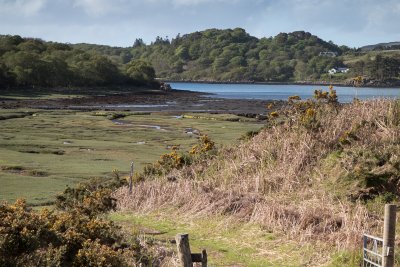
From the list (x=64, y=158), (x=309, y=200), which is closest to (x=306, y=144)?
(x=309, y=200)

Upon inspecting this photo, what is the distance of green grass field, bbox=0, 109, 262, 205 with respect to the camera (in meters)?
23.4

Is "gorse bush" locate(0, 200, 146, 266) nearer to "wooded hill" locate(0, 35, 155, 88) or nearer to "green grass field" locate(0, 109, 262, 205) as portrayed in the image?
"green grass field" locate(0, 109, 262, 205)

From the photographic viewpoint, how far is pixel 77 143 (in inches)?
1551

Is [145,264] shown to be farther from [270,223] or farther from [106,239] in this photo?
[270,223]

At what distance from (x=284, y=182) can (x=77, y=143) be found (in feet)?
89.4

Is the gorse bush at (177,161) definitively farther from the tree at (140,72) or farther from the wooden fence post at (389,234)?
the tree at (140,72)

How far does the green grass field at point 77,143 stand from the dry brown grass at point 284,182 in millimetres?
5635

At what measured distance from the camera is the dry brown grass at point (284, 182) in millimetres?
11812

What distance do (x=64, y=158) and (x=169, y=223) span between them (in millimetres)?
18960

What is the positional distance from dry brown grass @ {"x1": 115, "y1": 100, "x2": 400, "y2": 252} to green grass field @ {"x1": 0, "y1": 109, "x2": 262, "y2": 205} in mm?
5635

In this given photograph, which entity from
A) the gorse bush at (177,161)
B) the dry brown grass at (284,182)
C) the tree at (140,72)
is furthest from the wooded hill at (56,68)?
the dry brown grass at (284,182)

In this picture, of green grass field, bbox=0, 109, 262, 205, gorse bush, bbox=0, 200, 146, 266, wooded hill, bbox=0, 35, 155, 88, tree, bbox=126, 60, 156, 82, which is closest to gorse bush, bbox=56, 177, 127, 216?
gorse bush, bbox=0, 200, 146, 266

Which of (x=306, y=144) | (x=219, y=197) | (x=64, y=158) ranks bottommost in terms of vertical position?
(x=64, y=158)

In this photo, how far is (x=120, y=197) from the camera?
16.5m
